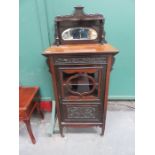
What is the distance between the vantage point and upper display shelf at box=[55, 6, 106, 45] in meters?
1.51

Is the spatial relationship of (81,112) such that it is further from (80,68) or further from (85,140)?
(80,68)

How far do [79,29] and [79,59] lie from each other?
42cm

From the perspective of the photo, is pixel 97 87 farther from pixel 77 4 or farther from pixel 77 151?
pixel 77 4

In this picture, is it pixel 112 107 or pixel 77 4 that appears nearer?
pixel 77 4

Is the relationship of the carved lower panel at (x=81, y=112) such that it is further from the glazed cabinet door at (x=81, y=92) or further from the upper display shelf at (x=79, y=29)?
the upper display shelf at (x=79, y=29)

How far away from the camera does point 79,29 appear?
1.57 m

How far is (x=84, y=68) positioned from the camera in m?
1.33

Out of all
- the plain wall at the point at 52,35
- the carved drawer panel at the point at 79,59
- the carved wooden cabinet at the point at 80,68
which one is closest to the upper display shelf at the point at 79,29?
the carved wooden cabinet at the point at 80,68

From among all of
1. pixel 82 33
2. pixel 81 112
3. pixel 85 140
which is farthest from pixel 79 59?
pixel 85 140

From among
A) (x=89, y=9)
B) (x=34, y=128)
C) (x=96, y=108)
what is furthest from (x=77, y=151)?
(x=89, y=9)

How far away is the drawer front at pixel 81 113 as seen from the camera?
4.93ft

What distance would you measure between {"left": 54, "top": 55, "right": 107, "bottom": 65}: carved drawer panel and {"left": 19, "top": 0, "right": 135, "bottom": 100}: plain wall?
1.66 ft
